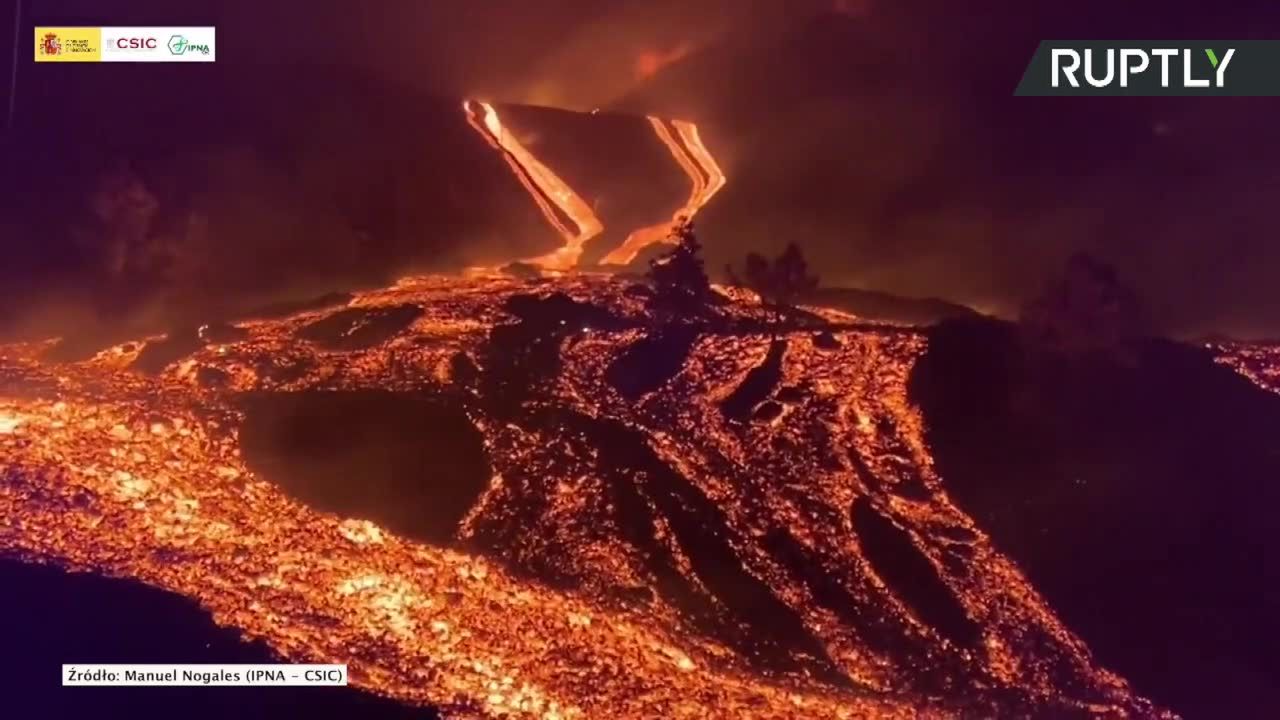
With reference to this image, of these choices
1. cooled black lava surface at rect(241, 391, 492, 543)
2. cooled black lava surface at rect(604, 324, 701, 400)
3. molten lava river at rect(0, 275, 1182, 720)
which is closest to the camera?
molten lava river at rect(0, 275, 1182, 720)

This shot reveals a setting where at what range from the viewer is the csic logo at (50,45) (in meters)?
1.32

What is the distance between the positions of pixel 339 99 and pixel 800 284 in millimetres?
709

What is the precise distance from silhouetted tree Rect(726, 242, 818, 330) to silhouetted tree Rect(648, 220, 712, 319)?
5 cm

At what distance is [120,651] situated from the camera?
1078mm

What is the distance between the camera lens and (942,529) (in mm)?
1145

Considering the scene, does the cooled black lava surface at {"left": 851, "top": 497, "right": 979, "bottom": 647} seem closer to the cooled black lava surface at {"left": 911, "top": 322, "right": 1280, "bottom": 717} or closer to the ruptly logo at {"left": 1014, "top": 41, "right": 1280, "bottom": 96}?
the cooled black lava surface at {"left": 911, "top": 322, "right": 1280, "bottom": 717}

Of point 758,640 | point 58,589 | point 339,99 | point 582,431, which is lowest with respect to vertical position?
point 758,640

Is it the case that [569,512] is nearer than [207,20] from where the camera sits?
Yes

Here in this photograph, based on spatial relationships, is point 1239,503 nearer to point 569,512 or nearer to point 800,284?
point 800,284

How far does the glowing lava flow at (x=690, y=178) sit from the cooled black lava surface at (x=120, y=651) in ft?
2.09

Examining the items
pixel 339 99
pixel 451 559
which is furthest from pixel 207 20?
pixel 451 559

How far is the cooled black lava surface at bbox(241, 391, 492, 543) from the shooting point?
114 centimetres

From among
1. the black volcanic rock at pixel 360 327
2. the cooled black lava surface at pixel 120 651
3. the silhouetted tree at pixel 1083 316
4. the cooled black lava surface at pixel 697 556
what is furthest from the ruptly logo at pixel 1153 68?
the cooled black lava surface at pixel 120 651

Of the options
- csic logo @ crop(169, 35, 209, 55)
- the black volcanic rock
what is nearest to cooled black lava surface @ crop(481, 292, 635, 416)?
the black volcanic rock
